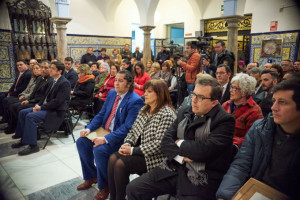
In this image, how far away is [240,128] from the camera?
205 cm

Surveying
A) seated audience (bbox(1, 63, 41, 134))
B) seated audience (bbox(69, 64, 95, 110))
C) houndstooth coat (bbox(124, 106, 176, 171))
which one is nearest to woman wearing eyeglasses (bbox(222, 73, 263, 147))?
houndstooth coat (bbox(124, 106, 176, 171))

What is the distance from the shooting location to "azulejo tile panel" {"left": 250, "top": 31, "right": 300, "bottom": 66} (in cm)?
707

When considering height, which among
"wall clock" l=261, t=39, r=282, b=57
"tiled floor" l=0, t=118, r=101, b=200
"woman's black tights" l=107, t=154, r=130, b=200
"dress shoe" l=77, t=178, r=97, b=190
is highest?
"wall clock" l=261, t=39, r=282, b=57

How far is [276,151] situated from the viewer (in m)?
1.37

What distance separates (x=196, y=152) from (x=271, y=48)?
7521 mm

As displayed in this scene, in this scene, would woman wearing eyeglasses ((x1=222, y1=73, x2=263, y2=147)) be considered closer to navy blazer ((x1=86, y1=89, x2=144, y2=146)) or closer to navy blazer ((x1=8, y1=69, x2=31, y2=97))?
navy blazer ((x1=86, y1=89, x2=144, y2=146))

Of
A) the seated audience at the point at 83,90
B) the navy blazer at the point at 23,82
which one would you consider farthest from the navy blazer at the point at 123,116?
the navy blazer at the point at 23,82

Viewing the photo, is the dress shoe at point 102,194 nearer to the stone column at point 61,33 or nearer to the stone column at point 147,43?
the stone column at point 61,33

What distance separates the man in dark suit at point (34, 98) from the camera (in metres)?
3.97

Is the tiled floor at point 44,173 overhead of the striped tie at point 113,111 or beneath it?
beneath

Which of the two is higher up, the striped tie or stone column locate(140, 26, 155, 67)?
stone column locate(140, 26, 155, 67)

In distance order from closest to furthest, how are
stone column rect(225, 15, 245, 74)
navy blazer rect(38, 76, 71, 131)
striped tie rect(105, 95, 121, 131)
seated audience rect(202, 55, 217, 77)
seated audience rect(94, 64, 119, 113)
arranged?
striped tie rect(105, 95, 121, 131), navy blazer rect(38, 76, 71, 131), seated audience rect(202, 55, 217, 77), seated audience rect(94, 64, 119, 113), stone column rect(225, 15, 245, 74)

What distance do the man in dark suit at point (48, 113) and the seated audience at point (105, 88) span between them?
41.3 inches

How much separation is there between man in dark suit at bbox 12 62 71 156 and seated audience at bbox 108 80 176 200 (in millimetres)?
1888
